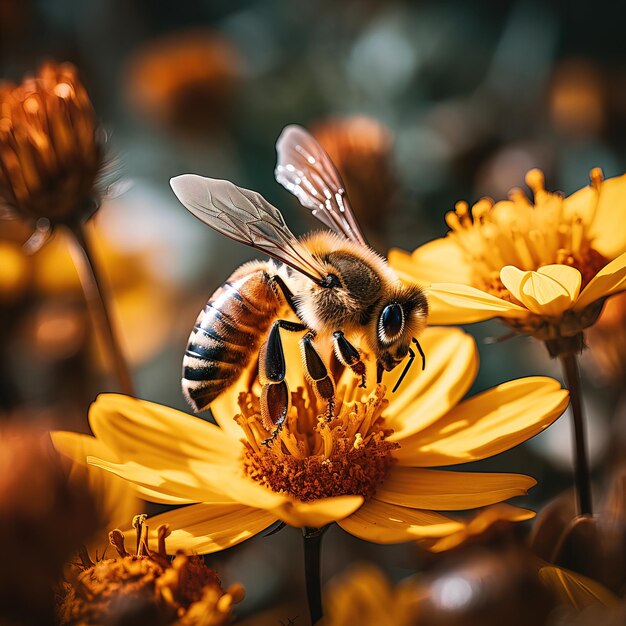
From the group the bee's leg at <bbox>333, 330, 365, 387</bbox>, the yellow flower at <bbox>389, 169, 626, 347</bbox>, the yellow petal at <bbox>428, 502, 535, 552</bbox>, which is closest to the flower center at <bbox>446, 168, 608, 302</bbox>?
the yellow flower at <bbox>389, 169, 626, 347</bbox>

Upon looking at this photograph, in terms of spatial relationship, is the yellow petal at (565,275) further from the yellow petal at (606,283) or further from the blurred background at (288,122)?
the blurred background at (288,122)

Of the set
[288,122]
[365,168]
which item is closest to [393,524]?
[365,168]

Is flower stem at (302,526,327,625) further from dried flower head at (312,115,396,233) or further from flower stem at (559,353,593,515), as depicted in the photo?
dried flower head at (312,115,396,233)

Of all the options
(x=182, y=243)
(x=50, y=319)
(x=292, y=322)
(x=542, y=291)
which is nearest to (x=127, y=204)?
(x=182, y=243)

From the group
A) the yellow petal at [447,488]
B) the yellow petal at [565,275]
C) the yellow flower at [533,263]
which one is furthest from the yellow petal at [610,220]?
the yellow petal at [447,488]

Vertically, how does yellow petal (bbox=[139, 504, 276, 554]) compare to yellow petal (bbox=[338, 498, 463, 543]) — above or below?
A: above
